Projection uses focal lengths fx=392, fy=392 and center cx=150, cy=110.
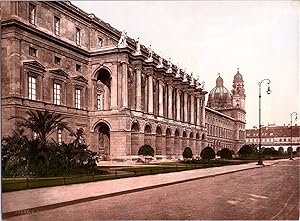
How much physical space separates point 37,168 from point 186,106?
2.33m

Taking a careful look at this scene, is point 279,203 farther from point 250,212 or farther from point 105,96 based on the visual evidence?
point 105,96

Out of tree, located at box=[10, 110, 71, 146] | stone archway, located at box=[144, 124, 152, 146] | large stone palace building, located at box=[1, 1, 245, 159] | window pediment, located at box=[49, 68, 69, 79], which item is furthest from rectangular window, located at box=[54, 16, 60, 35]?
stone archway, located at box=[144, 124, 152, 146]

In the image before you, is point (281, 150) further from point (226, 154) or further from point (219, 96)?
point (219, 96)

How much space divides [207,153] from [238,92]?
1.23m

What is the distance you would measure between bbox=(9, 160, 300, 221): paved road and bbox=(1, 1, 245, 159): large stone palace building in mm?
831

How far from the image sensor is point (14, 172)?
443cm

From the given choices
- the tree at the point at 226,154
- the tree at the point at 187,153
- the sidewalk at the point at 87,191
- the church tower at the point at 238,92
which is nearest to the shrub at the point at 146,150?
the tree at the point at 187,153

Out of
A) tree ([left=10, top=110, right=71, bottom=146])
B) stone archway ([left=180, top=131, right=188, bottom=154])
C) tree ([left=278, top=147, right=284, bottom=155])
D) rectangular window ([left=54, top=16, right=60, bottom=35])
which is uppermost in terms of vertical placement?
rectangular window ([left=54, top=16, right=60, bottom=35])

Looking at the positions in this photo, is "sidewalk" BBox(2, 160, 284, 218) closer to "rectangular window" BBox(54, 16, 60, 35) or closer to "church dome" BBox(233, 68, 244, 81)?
"church dome" BBox(233, 68, 244, 81)

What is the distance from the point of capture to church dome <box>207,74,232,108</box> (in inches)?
181

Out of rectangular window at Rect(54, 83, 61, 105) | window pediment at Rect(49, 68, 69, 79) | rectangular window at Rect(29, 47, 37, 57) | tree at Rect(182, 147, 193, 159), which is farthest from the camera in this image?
tree at Rect(182, 147, 193, 159)

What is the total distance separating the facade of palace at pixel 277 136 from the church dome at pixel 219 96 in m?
0.47

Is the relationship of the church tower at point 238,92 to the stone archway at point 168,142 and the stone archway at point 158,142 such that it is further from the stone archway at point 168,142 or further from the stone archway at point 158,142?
the stone archway at point 158,142

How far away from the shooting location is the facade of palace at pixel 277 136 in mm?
4363
